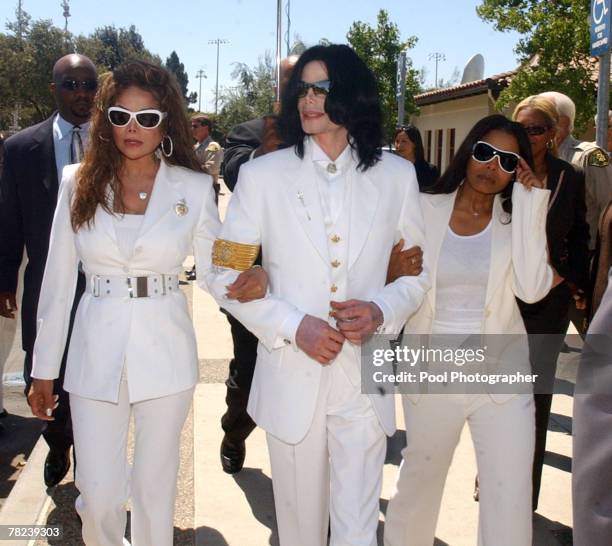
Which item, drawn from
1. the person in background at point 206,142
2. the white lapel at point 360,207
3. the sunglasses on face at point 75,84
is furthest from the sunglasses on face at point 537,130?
the person in background at point 206,142

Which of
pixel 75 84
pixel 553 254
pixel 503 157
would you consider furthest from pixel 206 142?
pixel 503 157

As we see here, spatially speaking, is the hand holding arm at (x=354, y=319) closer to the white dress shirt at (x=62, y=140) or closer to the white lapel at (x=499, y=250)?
the white lapel at (x=499, y=250)

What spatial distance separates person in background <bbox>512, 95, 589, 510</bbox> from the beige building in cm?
1697

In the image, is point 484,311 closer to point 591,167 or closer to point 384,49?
point 591,167

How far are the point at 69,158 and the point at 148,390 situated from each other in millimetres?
1772

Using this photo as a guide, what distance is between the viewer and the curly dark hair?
3404 millimetres

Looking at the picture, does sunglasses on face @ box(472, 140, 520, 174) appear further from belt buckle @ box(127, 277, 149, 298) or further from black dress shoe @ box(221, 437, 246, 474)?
black dress shoe @ box(221, 437, 246, 474)

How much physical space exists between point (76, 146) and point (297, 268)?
2.07 metres

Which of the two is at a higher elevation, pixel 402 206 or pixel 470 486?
pixel 402 206

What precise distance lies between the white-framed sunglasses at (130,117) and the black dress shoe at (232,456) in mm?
2169

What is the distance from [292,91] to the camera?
3.22 meters

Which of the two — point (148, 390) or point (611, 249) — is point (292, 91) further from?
point (611, 249)

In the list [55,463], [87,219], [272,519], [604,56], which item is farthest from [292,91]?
[604,56]

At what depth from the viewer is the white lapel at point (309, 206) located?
3047 mm
